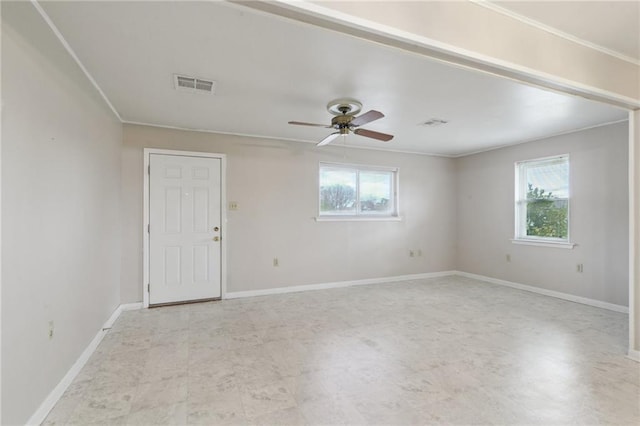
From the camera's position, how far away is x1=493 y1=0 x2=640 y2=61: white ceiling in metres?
1.88

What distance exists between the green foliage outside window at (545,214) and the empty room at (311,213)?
34 mm

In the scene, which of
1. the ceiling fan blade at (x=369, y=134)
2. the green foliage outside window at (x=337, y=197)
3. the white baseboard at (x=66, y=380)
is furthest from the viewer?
the green foliage outside window at (x=337, y=197)

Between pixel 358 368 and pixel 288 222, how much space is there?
278 centimetres

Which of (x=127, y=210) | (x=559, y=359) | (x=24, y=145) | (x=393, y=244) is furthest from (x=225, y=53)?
(x=393, y=244)

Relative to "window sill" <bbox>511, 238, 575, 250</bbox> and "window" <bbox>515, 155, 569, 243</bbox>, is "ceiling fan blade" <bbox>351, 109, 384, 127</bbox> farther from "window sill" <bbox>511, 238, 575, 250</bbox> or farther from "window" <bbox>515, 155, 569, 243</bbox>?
"window sill" <bbox>511, 238, 575, 250</bbox>

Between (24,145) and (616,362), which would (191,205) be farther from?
(616,362)

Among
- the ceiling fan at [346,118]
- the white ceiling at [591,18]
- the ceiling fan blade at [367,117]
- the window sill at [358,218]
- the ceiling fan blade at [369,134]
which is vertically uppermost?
the white ceiling at [591,18]

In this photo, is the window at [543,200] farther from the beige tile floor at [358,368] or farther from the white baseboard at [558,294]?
the beige tile floor at [358,368]

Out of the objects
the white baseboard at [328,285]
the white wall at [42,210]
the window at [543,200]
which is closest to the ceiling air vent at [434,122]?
the window at [543,200]

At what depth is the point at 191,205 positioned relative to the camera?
4.32 meters

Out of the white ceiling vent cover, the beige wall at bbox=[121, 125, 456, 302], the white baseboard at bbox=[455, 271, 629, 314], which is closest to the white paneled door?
the beige wall at bbox=[121, 125, 456, 302]

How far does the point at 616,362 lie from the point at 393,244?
3446 millimetres

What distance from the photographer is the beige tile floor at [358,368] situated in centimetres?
193

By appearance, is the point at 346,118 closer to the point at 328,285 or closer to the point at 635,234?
the point at 635,234
